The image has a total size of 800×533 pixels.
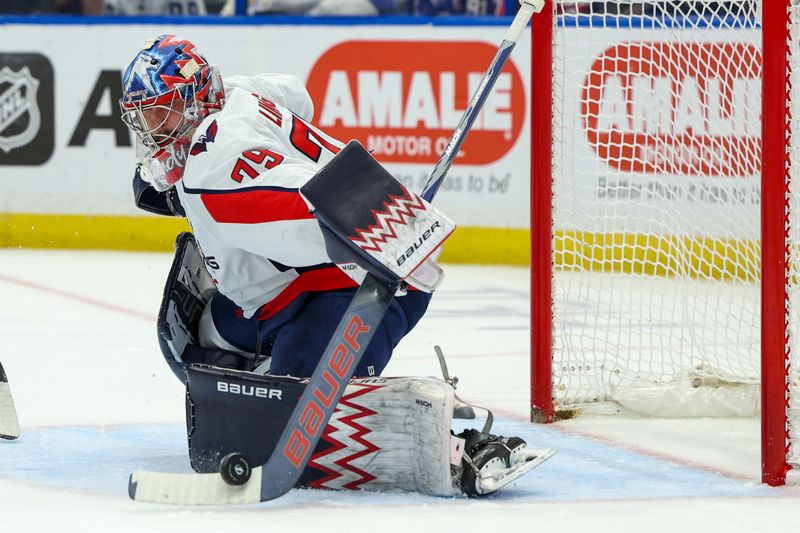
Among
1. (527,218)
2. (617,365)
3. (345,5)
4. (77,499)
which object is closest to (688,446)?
(617,365)

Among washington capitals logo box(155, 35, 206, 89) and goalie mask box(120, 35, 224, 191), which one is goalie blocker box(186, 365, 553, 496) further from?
washington capitals logo box(155, 35, 206, 89)

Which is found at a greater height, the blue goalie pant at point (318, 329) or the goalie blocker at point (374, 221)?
the goalie blocker at point (374, 221)

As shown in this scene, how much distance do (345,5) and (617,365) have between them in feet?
11.4

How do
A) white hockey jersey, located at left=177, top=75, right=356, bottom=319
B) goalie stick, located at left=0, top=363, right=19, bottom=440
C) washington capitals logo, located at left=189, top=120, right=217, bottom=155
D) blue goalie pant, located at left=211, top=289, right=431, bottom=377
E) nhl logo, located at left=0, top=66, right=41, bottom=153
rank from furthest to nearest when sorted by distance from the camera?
nhl logo, located at left=0, top=66, right=41, bottom=153 → goalie stick, located at left=0, top=363, right=19, bottom=440 → blue goalie pant, located at left=211, top=289, right=431, bottom=377 → washington capitals logo, located at left=189, top=120, right=217, bottom=155 → white hockey jersey, located at left=177, top=75, right=356, bottom=319

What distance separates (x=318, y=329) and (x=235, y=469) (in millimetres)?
388

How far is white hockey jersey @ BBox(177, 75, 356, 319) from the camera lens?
248cm

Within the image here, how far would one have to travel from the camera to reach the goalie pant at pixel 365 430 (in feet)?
8.26

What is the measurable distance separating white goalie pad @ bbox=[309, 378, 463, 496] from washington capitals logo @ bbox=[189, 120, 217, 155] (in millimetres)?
481

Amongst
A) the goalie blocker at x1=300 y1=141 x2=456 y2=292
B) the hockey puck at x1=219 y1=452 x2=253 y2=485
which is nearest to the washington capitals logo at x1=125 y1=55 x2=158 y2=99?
the goalie blocker at x1=300 y1=141 x2=456 y2=292

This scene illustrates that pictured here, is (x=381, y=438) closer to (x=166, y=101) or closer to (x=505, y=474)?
(x=505, y=474)

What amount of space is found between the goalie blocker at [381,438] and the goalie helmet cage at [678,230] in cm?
52

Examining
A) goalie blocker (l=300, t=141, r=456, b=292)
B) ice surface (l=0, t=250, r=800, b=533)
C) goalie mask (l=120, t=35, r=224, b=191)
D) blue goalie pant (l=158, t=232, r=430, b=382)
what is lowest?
ice surface (l=0, t=250, r=800, b=533)

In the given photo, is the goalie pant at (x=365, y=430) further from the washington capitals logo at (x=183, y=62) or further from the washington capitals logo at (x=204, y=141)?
the washington capitals logo at (x=183, y=62)

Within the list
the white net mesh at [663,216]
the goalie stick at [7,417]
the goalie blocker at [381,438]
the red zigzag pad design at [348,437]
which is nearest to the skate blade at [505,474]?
the goalie blocker at [381,438]
